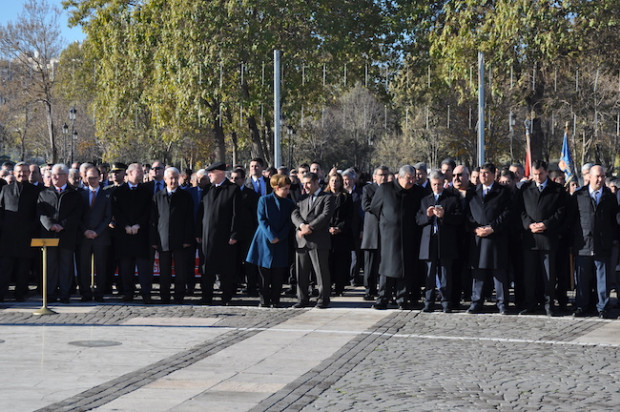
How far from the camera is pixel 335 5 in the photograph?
126 feet

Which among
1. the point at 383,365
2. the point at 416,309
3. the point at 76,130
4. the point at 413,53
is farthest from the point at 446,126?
the point at 383,365

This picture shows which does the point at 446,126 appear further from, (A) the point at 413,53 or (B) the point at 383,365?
(B) the point at 383,365

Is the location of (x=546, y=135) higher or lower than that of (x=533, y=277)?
higher

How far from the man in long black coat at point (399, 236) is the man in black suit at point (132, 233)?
3.57 m

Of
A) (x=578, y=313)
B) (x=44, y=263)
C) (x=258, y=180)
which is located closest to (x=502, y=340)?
(x=578, y=313)

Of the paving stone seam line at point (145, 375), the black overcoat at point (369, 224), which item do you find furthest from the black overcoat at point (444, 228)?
the paving stone seam line at point (145, 375)

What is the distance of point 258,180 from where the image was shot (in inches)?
707

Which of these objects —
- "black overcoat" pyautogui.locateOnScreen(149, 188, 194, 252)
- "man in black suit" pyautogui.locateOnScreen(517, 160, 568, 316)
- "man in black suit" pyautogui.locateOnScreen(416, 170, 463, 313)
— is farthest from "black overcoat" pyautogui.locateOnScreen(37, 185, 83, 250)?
"man in black suit" pyautogui.locateOnScreen(517, 160, 568, 316)

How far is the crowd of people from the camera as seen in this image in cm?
1439

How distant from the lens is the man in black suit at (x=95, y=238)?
617 inches

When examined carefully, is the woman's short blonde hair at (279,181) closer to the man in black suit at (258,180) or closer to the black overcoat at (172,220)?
the black overcoat at (172,220)

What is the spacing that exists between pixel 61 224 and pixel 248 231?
283 cm

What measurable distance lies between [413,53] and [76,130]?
4829cm

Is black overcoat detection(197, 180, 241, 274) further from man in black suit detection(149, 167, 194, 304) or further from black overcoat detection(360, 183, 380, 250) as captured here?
black overcoat detection(360, 183, 380, 250)
